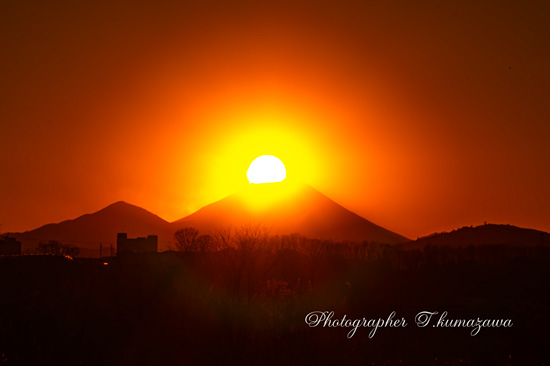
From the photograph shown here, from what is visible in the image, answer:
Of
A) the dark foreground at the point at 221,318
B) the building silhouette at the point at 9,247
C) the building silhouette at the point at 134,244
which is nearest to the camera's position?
the dark foreground at the point at 221,318

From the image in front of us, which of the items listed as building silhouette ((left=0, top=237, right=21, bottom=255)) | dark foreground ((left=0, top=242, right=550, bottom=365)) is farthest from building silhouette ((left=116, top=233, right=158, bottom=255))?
dark foreground ((left=0, top=242, right=550, bottom=365))

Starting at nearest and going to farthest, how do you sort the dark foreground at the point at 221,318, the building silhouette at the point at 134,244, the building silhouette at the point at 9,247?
the dark foreground at the point at 221,318
the building silhouette at the point at 9,247
the building silhouette at the point at 134,244

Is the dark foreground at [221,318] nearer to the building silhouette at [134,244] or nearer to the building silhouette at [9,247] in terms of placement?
the building silhouette at [9,247]

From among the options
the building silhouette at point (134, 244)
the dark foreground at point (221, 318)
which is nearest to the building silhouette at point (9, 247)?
the building silhouette at point (134, 244)

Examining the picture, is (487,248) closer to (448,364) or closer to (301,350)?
→ (448,364)

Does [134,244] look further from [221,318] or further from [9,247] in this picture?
[221,318]

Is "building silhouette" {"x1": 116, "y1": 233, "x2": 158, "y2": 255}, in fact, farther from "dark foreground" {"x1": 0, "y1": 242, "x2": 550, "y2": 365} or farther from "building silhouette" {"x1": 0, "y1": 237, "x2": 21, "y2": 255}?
"dark foreground" {"x1": 0, "y1": 242, "x2": 550, "y2": 365}

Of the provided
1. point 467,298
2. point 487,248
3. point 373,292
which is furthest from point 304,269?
point 487,248

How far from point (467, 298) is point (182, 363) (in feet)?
181

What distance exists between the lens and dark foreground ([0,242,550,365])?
1431 inches

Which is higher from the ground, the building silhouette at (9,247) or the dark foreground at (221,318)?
the building silhouette at (9,247)

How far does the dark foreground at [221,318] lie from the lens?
119ft

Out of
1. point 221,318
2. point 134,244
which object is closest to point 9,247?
point 134,244

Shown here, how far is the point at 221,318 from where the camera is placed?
38.6 metres
